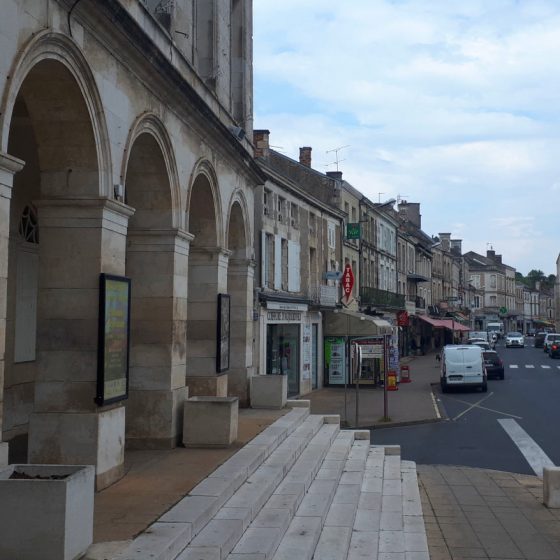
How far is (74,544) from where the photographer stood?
17.0 feet

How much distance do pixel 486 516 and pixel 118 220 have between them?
6.16 metres

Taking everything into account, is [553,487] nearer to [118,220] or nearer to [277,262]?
[118,220]

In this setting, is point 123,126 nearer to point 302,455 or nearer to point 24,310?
point 24,310

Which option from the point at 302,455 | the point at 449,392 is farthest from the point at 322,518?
the point at 449,392

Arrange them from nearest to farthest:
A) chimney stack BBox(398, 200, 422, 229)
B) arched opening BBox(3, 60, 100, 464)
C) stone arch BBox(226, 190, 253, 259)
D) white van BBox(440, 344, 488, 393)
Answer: arched opening BBox(3, 60, 100, 464) < stone arch BBox(226, 190, 253, 259) < white van BBox(440, 344, 488, 393) < chimney stack BBox(398, 200, 422, 229)

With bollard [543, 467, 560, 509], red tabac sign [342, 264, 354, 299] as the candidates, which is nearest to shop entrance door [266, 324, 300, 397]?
red tabac sign [342, 264, 354, 299]

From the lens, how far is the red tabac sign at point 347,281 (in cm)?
3123

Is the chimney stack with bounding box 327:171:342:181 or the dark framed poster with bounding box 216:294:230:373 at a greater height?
the chimney stack with bounding box 327:171:342:181

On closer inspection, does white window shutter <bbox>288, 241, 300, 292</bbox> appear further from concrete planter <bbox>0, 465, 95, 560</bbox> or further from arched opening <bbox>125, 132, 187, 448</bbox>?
concrete planter <bbox>0, 465, 95, 560</bbox>

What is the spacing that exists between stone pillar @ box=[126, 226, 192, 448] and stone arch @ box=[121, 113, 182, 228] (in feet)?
1.12

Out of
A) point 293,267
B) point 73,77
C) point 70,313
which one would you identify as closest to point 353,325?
point 293,267

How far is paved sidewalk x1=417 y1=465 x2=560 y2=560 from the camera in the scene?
8430 mm

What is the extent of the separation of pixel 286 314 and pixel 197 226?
1197cm

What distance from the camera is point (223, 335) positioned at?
13.6 metres
